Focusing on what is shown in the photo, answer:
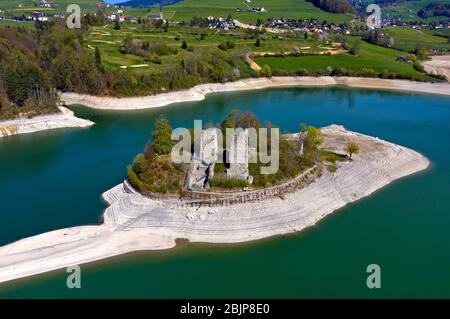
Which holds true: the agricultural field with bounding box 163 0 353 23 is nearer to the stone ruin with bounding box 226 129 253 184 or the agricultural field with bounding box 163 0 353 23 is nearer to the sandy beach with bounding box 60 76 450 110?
the sandy beach with bounding box 60 76 450 110

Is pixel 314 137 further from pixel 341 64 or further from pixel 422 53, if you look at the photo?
pixel 422 53

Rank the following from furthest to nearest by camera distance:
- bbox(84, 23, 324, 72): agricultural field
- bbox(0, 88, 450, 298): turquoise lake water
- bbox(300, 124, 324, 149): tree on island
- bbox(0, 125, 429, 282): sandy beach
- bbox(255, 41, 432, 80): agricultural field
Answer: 1. bbox(255, 41, 432, 80): agricultural field
2. bbox(84, 23, 324, 72): agricultural field
3. bbox(300, 124, 324, 149): tree on island
4. bbox(0, 125, 429, 282): sandy beach
5. bbox(0, 88, 450, 298): turquoise lake water

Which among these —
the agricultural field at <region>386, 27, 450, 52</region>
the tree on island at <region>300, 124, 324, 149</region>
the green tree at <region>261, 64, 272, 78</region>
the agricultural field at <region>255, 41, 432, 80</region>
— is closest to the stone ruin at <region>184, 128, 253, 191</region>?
the tree on island at <region>300, 124, 324, 149</region>

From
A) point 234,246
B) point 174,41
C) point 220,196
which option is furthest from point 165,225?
point 174,41

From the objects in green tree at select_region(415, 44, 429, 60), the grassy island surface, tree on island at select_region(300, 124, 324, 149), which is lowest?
the grassy island surface

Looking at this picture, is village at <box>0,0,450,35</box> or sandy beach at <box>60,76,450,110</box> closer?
sandy beach at <box>60,76,450,110</box>

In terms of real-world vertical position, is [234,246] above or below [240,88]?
below

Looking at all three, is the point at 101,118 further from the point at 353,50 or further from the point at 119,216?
the point at 353,50
